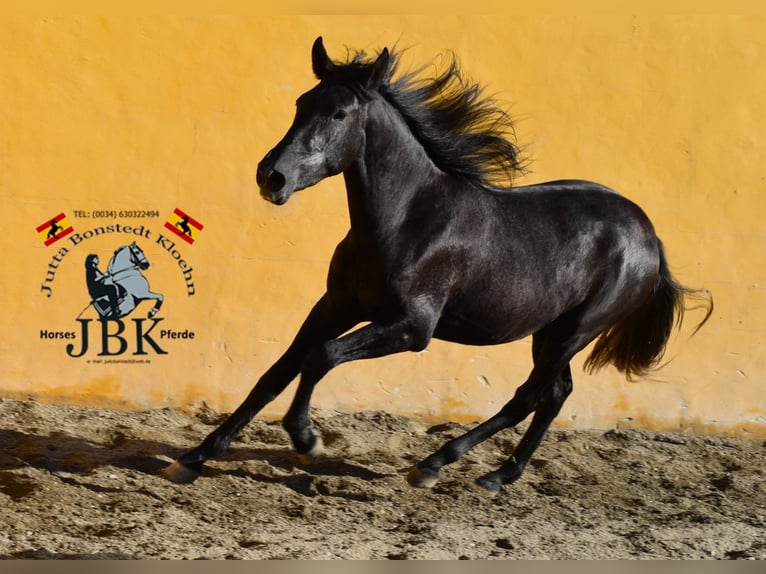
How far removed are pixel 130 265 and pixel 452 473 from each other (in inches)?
93.2

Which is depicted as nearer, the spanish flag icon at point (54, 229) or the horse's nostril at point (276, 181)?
the horse's nostril at point (276, 181)

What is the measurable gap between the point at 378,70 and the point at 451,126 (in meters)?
0.62

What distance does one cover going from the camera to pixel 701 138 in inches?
288

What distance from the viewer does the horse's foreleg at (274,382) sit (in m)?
5.45

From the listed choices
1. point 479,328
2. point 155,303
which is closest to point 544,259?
point 479,328

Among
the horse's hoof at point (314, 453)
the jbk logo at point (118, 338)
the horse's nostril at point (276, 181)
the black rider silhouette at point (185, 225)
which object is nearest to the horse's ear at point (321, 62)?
the horse's nostril at point (276, 181)

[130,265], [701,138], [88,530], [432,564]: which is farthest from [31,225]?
[701,138]

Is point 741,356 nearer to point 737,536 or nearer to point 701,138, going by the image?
point 701,138

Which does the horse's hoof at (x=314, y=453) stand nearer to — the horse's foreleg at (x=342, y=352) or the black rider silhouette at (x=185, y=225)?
the horse's foreleg at (x=342, y=352)

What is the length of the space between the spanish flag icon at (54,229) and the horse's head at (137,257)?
0.39m

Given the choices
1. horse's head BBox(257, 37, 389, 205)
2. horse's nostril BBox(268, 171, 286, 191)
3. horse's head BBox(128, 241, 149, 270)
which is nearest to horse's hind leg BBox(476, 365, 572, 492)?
horse's head BBox(257, 37, 389, 205)

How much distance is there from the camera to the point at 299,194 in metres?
7.17

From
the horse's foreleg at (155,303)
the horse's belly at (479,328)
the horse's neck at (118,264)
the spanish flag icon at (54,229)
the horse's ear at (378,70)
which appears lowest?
the horse's belly at (479,328)

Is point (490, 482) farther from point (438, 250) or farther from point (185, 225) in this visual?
point (185, 225)
